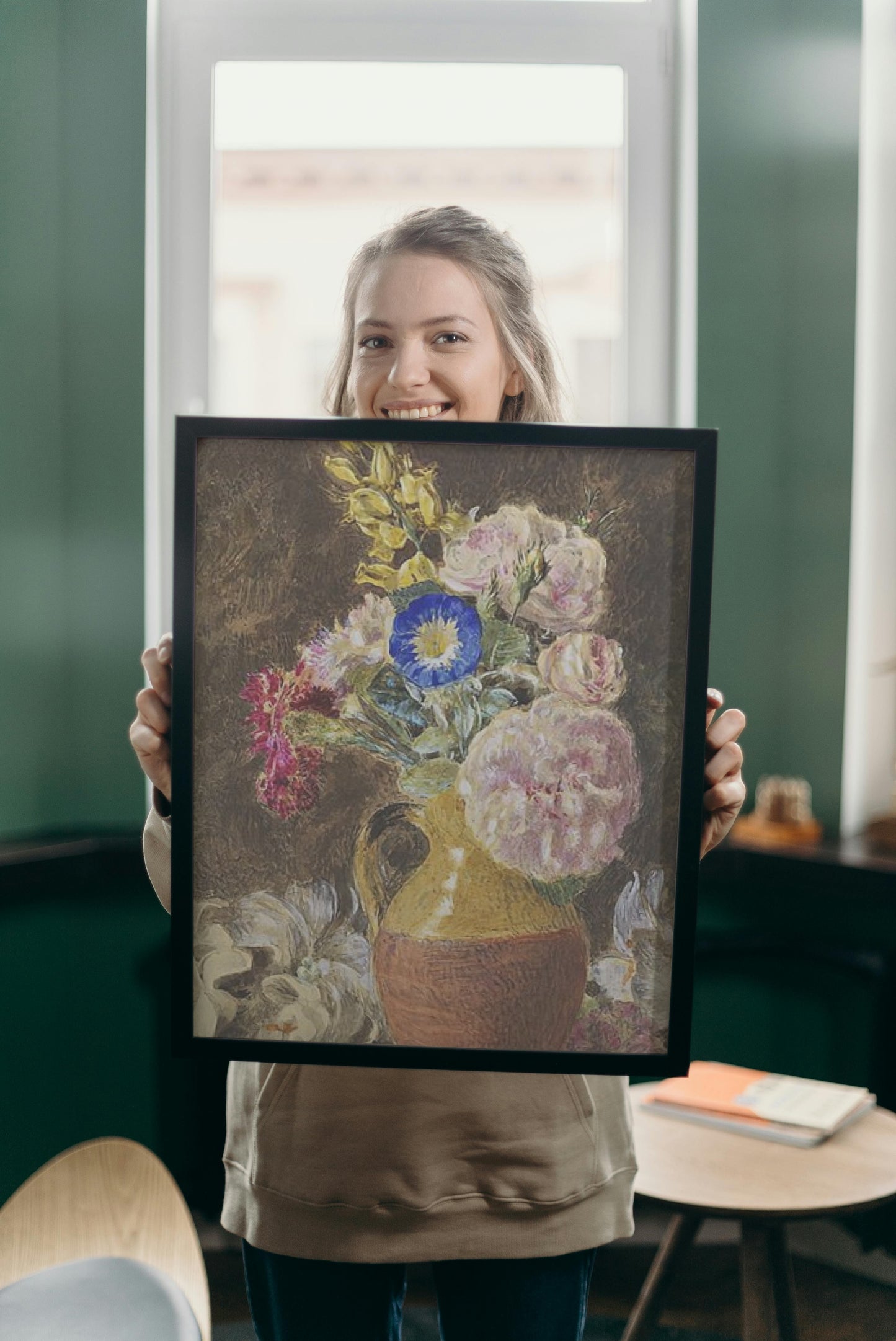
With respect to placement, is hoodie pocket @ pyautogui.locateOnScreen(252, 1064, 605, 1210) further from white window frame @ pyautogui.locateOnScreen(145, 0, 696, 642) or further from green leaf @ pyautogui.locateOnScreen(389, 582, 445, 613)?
white window frame @ pyautogui.locateOnScreen(145, 0, 696, 642)

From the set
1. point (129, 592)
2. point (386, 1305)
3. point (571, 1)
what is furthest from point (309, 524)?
point (571, 1)

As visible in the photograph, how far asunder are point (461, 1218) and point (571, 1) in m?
2.33

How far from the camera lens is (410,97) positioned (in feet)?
8.17

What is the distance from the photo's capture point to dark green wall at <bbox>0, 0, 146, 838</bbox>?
7.65 feet

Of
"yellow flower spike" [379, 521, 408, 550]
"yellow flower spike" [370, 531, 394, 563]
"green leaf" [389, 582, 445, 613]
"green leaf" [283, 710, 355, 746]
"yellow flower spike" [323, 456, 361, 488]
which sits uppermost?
"yellow flower spike" [323, 456, 361, 488]

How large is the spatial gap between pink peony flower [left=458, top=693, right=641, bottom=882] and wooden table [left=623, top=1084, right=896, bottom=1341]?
791 mm

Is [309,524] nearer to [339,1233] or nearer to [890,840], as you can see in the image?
[339,1233]

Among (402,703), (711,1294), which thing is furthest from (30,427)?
(711,1294)

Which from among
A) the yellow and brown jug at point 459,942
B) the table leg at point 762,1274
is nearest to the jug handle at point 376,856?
the yellow and brown jug at point 459,942

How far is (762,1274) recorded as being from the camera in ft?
5.19

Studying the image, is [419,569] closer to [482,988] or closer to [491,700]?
[491,700]

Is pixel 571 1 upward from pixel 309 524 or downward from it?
upward

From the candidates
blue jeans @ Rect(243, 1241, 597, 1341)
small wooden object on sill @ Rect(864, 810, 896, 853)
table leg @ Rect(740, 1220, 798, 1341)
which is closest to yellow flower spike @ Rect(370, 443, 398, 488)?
blue jeans @ Rect(243, 1241, 597, 1341)

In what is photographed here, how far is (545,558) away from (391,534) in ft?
0.39
